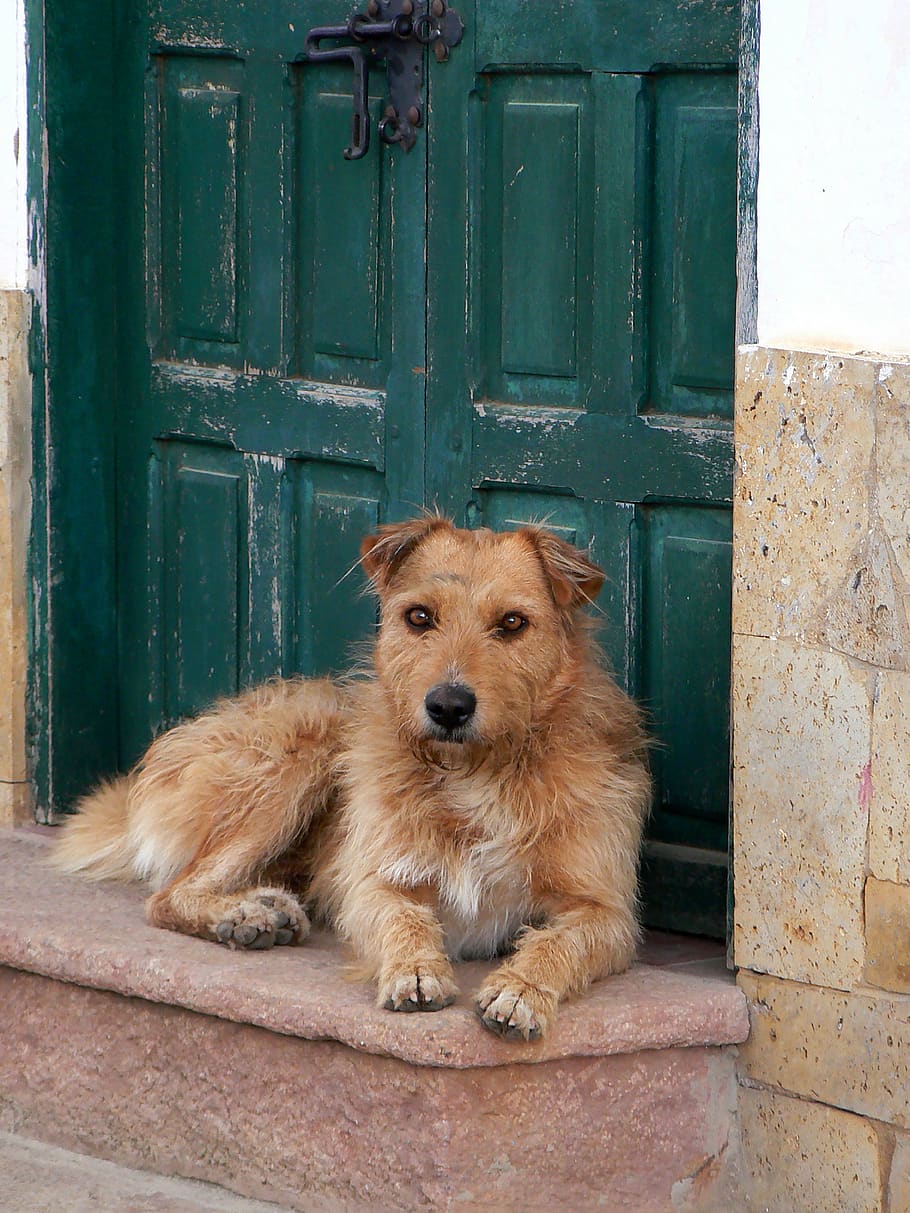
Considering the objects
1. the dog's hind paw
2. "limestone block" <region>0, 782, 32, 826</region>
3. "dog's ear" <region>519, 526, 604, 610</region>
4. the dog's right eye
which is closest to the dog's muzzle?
the dog's right eye

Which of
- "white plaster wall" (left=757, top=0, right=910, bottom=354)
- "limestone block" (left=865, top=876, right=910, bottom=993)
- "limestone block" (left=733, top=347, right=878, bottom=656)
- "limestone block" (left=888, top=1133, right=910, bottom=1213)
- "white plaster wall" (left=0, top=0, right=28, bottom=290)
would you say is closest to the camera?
"white plaster wall" (left=757, top=0, right=910, bottom=354)

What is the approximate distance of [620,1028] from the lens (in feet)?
14.2

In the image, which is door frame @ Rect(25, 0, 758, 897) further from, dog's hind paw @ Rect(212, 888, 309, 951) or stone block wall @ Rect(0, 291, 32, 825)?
dog's hind paw @ Rect(212, 888, 309, 951)

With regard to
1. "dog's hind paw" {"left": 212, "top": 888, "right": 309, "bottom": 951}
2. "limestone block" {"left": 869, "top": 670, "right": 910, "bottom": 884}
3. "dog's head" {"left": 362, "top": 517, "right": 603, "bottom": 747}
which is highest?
"dog's head" {"left": 362, "top": 517, "right": 603, "bottom": 747}

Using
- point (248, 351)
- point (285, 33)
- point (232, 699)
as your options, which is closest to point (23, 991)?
point (232, 699)

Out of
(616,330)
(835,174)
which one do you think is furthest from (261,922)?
(835,174)

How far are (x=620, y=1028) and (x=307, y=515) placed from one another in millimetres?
1947

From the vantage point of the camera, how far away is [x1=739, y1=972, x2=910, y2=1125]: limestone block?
4281 millimetres

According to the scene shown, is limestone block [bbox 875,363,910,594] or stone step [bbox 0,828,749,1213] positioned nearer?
limestone block [bbox 875,363,910,594]

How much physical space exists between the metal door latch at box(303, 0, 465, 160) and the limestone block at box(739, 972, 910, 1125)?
250cm

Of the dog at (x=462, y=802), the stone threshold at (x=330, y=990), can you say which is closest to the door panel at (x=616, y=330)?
the dog at (x=462, y=802)

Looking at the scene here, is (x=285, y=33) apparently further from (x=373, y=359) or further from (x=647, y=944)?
(x=647, y=944)

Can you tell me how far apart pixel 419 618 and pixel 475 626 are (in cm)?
15

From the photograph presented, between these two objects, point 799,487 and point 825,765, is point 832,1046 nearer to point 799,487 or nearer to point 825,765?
point 825,765
